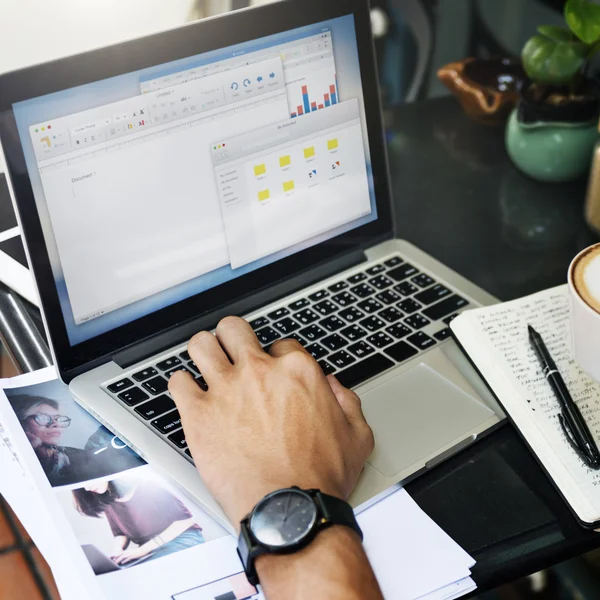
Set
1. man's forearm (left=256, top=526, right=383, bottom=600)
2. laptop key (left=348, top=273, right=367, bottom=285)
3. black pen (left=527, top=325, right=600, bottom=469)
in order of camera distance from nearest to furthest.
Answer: man's forearm (left=256, top=526, right=383, bottom=600), black pen (left=527, top=325, right=600, bottom=469), laptop key (left=348, top=273, right=367, bottom=285)

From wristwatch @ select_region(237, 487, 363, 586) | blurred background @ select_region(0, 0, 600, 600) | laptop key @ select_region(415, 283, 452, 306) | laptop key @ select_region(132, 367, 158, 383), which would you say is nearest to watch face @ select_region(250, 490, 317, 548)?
wristwatch @ select_region(237, 487, 363, 586)

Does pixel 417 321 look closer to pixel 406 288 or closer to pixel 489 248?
pixel 406 288

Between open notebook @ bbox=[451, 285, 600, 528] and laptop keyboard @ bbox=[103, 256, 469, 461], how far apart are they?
5cm

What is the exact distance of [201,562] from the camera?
549 mm

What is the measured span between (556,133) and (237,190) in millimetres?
443

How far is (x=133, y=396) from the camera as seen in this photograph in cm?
66

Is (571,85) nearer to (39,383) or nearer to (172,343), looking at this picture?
(172,343)

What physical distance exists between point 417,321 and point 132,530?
1.12ft

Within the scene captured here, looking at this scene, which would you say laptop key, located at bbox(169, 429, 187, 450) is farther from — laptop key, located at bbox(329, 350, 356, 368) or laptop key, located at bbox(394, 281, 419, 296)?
laptop key, located at bbox(394, 281, 419, 296)

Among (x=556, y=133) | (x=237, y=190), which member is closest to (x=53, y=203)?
(x=237, y=190)

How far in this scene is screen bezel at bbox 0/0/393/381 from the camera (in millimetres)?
587

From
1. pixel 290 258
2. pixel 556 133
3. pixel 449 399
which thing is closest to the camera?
pixel 449 399

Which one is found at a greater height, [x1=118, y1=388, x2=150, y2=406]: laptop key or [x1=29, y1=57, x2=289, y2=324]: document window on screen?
[x1=29, y1=57, x2=289, y2=324]: document window on screen

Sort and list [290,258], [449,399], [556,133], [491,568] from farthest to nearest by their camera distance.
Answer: [556,133]
[290,258]
[449,399]
[491,568]
